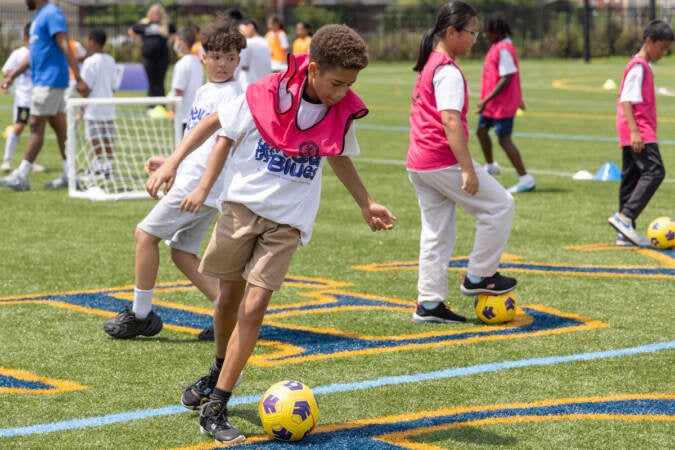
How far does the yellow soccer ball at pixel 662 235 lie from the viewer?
34.4 feet

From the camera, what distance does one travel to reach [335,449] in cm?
525

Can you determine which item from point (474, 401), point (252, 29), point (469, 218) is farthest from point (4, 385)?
point (252, 29)

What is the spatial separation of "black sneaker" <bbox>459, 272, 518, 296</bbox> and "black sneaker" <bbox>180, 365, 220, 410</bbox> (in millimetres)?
2615

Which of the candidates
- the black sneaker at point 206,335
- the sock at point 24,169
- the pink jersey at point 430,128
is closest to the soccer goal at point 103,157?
the sock at point 24,169

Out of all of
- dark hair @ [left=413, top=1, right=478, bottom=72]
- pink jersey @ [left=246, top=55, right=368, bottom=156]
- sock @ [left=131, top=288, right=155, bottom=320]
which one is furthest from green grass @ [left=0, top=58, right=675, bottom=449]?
dark hair @ [left=413, top=1, right=478, bottom=72]

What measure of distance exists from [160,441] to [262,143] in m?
1.39

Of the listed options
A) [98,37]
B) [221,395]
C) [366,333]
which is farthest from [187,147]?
[98,37]

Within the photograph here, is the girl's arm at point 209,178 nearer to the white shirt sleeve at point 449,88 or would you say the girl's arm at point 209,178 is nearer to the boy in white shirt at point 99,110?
the white shirt sleeve at point 449,88

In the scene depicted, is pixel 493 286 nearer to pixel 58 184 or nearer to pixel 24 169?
pixel 24 169

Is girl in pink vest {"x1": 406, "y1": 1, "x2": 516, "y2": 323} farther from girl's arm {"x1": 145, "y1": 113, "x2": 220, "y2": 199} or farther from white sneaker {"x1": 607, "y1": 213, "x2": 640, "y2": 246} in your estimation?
white sneaker {"x1": 607, "y1": 213, "x2": 640, "y2": 246}

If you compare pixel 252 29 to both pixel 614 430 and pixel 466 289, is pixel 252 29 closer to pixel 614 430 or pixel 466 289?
pixel 466 289

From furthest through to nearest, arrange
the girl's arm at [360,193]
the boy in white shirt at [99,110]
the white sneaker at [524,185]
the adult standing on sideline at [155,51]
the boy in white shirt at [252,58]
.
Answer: the adult standing on sideline at [155,51], the boy in white shirt at [252,58], the boy in white shirt at [99,110], the white sneaker at [524,185], the girl's arm at [360,193]

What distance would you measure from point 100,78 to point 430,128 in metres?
8.94

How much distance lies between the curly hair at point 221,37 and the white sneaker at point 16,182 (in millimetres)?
7843
